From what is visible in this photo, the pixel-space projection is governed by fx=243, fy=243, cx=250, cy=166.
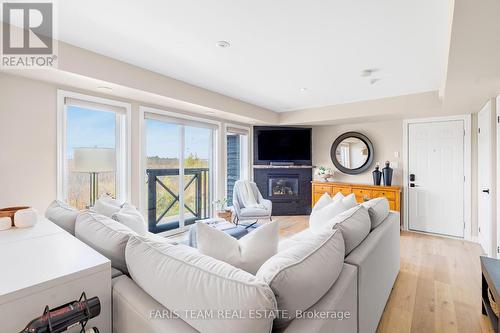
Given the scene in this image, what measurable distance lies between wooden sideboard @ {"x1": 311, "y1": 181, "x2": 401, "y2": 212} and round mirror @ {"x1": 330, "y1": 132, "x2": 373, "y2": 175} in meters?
0.49

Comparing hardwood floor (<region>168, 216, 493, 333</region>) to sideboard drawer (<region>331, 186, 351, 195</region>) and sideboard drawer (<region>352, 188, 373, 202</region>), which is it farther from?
sideboard drawer (<region>331, 186, 351, 195</region>)

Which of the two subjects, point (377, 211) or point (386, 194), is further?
point (386, 194)

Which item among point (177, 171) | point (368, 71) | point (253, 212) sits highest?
point (368, 71)

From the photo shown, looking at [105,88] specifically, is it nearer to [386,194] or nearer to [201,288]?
[201,288]

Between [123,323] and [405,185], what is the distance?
16.1 ft

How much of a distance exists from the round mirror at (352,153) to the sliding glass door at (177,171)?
2737 mm

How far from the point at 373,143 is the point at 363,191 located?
3.40ft

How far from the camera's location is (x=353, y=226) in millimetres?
1610

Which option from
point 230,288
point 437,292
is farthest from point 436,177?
point 230,288

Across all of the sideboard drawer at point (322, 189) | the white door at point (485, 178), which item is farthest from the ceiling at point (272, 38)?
the sideboard drawer at point (322, 189)

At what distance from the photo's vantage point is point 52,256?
1.16 metres

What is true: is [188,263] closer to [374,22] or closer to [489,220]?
[374,22]

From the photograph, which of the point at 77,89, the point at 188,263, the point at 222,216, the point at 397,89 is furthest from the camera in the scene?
the point at 222,216

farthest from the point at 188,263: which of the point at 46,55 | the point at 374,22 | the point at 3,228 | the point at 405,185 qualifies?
the point at 405,185
